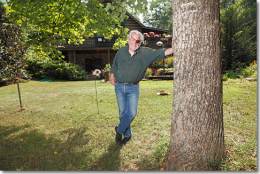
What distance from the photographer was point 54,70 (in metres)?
23.8

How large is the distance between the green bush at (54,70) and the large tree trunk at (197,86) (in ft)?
63.9

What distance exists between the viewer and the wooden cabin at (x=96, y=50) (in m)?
29.8

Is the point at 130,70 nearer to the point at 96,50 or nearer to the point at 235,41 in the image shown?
the point at 235,41

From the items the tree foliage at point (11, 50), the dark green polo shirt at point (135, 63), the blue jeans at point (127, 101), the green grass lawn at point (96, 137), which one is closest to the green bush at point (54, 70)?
the tree foliage at point (11, 50)

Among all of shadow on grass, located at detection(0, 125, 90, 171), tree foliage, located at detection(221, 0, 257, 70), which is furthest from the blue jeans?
tree foliage, located at detection(221, 0, 257, 70)

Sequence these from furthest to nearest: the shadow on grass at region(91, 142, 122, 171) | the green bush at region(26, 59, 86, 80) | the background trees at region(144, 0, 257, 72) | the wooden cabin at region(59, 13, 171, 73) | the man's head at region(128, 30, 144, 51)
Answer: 1. the wooden cabin at region(59, 13, 171, 73)
2. the green bush at region(26, 59, 86, 80)
3. the background trees at region(144, 0, 257, 72)
4. the man's head at region(128, 30, 144, 51)
5. the shadow on grass at region(91, 142, 122, 171)

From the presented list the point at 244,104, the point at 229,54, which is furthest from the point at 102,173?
the point at 229,54

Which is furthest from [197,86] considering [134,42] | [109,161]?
[109,161]

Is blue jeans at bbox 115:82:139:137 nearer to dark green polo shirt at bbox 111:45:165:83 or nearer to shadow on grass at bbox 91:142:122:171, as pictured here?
dark green polo shirt at bbox 111:45:165:83

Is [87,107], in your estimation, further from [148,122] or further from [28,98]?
[28,98]

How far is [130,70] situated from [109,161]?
1462 millimetres

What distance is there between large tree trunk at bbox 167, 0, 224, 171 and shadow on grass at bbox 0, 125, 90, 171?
160 cm

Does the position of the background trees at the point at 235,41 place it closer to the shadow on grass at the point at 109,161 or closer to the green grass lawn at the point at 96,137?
the green grass lawn at the point at 96,137

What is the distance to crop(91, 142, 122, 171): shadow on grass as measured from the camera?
5.05 meters
